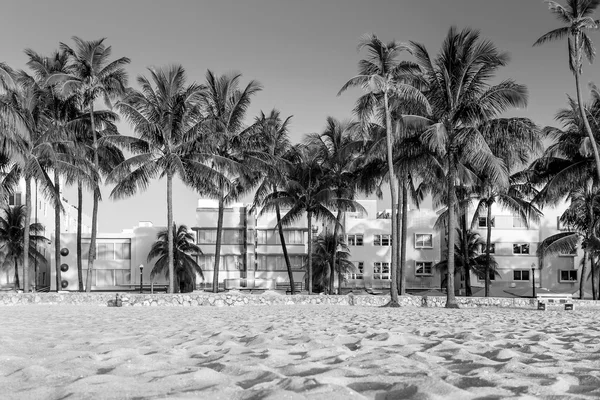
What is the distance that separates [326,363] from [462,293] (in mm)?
43887

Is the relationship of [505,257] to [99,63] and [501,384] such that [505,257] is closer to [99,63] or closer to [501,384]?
[99,63]

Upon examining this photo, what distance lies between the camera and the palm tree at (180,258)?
4825 cm

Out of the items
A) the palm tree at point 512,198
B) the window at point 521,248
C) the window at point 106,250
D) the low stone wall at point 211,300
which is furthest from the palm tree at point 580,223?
the window at point 106,250

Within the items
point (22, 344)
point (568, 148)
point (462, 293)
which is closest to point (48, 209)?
point (462, 293)

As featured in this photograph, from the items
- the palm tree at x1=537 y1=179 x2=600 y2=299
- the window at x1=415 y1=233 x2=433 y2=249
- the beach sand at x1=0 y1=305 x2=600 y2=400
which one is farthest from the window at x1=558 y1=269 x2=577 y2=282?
the beach sand at x1=0 y1=305 x2=600 y2=400

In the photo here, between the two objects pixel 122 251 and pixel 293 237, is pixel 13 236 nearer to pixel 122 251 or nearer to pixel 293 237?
pixel 122 251

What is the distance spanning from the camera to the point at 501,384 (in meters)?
4.59

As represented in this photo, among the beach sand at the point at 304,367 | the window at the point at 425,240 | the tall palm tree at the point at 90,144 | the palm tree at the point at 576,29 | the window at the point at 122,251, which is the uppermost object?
→ the palm tree at the point at 576,29

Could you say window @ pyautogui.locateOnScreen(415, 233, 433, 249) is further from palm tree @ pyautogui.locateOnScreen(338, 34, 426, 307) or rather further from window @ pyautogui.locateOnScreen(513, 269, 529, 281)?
palm tree @ pyautogui.locateOnScreen(338, 34, 426, 307)

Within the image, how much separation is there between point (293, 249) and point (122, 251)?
43.6ft

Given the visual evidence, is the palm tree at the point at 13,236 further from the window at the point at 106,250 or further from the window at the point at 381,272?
the window at the point at 381,272

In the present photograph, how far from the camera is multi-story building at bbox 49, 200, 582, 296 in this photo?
50.4 m

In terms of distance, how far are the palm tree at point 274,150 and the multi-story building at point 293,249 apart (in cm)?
1417

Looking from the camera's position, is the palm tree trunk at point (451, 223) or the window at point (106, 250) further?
the window at point (106, 250)
